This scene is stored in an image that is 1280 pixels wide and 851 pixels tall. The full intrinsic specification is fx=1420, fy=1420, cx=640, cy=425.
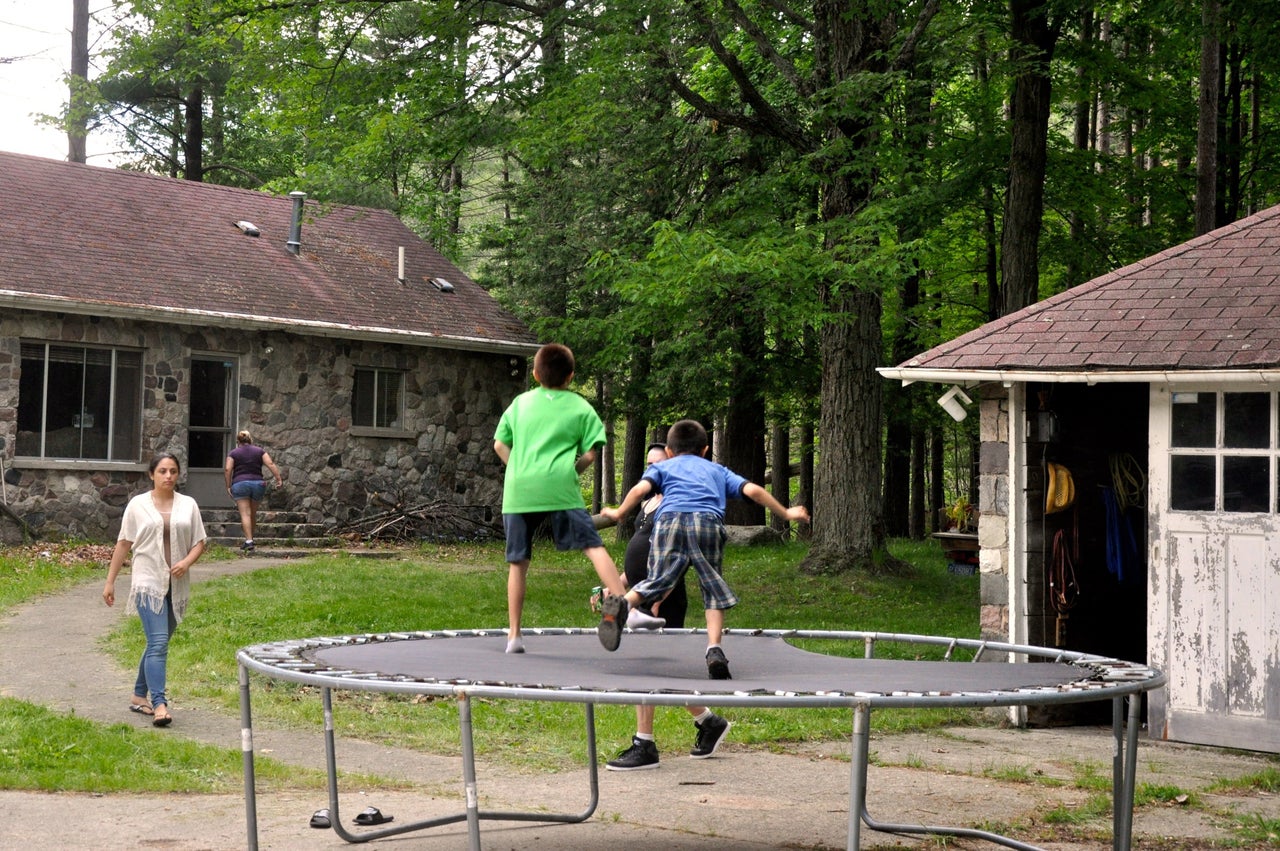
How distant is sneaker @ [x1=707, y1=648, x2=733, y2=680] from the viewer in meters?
5.87

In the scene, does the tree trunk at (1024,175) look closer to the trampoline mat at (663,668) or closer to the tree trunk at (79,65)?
the trampoline mat at (663,668)

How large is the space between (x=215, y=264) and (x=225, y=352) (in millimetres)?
1853

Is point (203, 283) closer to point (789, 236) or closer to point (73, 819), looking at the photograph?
point (789, 236)

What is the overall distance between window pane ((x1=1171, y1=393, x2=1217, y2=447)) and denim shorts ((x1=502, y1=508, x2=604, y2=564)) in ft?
17.5

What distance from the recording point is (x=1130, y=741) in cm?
560

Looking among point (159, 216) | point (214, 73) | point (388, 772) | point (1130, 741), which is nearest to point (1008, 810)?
point (1130, 741)

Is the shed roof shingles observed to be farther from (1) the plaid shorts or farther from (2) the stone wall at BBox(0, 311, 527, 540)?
(2) the stone wall at BBox(0, 311, 527, 540)

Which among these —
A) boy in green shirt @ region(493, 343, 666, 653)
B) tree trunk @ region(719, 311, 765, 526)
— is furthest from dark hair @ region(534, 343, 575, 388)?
tree trunk @ region(719, 311, 765, 526)

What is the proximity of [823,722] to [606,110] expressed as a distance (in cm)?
830

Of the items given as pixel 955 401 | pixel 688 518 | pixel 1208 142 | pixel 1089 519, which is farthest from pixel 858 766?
pixel 1208 142

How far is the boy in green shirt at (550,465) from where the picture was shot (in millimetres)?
6465

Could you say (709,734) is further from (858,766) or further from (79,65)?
(79,65)

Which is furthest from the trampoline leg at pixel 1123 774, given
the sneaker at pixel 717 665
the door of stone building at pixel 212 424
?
the door of stone building at pixel 212 424

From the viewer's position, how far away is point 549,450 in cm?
652
